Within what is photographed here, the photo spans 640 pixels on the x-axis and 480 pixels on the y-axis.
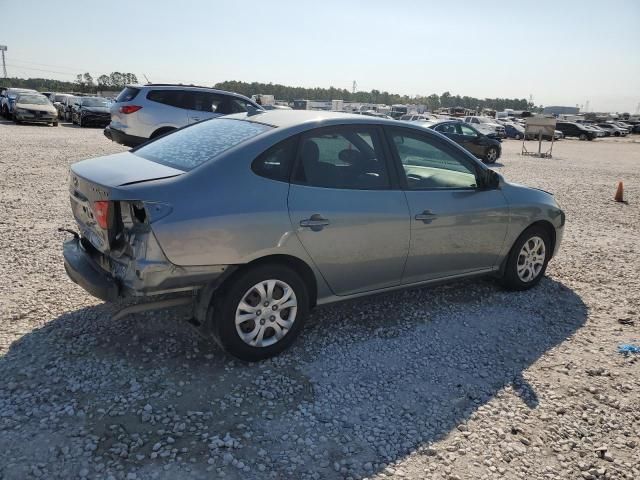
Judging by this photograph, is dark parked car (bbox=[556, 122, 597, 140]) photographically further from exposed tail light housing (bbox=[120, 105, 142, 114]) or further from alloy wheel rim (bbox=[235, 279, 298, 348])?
alloy wheel rim (bbox=[235, 279, 298, 348])

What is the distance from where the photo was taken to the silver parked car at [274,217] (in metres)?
3.16

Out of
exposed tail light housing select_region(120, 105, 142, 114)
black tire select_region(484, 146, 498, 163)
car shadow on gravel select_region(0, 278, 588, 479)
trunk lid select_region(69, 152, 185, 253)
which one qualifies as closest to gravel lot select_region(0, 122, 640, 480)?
car shadow on gravel select_region(0, 278, 588, 479)

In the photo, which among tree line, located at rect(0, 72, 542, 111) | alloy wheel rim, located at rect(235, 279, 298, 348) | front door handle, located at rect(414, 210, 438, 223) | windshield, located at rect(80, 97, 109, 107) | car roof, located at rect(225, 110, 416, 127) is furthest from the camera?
tree line, located at rect(0, 72, 542, 111)

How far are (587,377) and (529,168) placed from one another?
51.0 feet

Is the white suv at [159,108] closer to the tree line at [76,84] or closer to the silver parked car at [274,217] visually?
the silver parked car at [274,217]

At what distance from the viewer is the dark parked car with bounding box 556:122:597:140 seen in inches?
1743

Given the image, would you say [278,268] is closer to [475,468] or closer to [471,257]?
[475,468]

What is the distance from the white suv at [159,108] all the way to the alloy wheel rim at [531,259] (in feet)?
27.9

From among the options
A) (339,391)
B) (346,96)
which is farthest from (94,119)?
(346,96)

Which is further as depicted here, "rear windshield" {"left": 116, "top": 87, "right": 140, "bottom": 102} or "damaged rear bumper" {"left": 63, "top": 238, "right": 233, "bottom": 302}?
"rear windshield" {"left": 116, "top": 87, "right": 140, "bottom": 102}

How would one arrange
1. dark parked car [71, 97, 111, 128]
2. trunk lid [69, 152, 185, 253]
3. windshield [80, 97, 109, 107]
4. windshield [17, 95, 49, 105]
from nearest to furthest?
1. trunk lid [69, 152, 185, 253]
2. windshield [17, 95, 49, 105]
3. dark parked car [71, 97, 111, 128]
4. windshield [80, 97, 109, 107]

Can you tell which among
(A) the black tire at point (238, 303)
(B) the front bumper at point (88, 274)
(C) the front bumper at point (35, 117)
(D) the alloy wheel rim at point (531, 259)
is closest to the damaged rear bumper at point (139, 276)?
(B) the front bumper at point (88, 274)

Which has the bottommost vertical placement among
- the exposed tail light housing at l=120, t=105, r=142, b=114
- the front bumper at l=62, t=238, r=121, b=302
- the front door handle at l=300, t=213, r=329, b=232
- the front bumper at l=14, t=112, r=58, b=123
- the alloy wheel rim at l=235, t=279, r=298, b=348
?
the alloy wheel rim at l=235, t=279, r=298, b=348

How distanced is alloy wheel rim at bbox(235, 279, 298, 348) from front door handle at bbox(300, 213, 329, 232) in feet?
1.43
